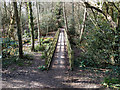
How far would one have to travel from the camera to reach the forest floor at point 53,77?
16.5ft

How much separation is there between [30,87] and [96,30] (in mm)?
4141

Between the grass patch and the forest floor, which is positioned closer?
the forest floor

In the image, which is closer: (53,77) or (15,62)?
(53,77)

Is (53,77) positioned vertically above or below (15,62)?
below

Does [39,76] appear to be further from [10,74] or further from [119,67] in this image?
[119,67]

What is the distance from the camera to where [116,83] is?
4777 millimetres

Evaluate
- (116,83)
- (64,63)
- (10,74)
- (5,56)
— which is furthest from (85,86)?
(5,56)

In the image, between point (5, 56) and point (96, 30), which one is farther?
point (5, 56)

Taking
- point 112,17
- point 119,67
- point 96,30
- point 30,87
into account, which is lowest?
point 30,87

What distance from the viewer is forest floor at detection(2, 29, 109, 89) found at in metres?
5.02

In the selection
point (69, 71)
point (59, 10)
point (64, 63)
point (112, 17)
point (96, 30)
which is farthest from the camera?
point (59, 10)

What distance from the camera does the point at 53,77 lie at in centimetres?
573

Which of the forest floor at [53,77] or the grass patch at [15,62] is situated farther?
the grass patch at [15,62]

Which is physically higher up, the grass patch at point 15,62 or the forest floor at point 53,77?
the grass patch at point 15,62
